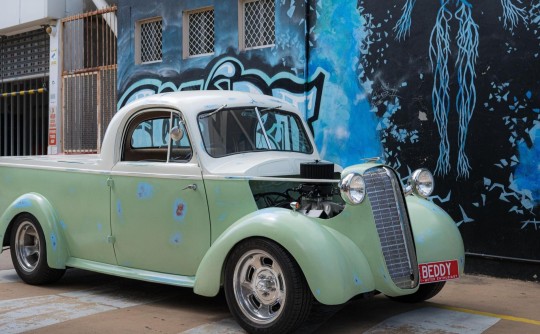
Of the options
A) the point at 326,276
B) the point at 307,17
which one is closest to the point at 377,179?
the point at 326,276

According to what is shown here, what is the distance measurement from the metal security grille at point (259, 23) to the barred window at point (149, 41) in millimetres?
1919

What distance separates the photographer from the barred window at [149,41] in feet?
38.3

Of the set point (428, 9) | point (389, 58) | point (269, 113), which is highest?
point (428, 9)

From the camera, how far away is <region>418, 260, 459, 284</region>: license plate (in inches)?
200

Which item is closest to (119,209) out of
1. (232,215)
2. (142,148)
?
(142,148)

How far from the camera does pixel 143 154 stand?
6.47m

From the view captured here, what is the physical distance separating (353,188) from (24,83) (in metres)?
11.9

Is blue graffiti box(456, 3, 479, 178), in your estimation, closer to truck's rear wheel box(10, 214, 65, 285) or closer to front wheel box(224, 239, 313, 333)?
front wheel box(224, 239, 313, 333)

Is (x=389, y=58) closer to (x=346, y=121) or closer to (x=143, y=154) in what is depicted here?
(x=346, y=121)

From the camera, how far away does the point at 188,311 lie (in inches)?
224

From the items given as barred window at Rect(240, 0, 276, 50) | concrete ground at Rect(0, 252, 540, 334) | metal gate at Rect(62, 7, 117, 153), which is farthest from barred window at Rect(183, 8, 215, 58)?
concrete ground at Rect(0, 252, 540, 334)

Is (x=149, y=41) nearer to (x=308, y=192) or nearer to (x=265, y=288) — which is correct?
(x=308, y=192)

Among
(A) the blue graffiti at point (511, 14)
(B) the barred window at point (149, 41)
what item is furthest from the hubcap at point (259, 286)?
(B) the barred window at point (149, 41)

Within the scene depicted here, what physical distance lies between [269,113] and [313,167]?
1.20 metres
